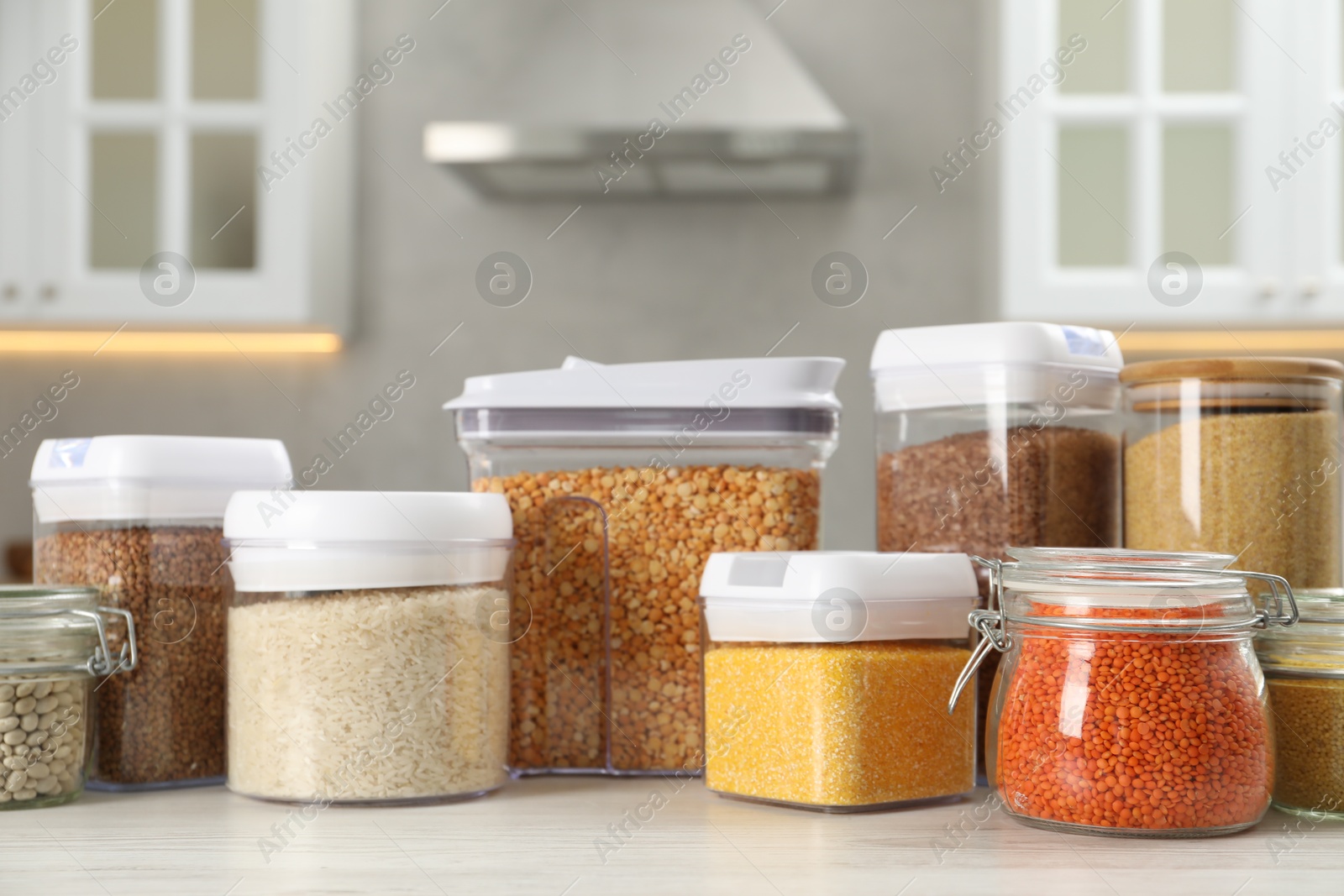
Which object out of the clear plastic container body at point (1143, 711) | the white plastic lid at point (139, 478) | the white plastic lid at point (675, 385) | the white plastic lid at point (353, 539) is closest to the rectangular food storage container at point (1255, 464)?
the clear plastic container body at point (1143, 711)

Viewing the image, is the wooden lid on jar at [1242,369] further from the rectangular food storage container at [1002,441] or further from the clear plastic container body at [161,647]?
the clear plastic container body at [161,647]

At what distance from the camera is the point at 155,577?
788 millimetres

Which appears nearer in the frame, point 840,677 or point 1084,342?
point 840,677

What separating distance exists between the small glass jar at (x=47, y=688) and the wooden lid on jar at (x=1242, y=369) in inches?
27.7

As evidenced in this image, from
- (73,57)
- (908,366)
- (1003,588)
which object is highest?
(73,57)

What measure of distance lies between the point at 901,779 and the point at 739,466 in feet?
0.82

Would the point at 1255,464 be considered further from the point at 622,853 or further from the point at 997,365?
the point at 622,853

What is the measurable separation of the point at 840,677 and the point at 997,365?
0.27 meters

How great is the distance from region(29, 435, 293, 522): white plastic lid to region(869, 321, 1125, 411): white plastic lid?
1.56 ft

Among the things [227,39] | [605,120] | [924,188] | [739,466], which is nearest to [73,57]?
[227,39]

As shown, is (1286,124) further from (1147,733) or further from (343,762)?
(343,762)

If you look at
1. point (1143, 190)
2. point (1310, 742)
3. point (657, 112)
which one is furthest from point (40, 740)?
point (1143, 190)

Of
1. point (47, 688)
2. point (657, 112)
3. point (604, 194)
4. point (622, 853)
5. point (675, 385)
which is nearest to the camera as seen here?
point (622, 853)

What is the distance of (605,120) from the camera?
209 cm
